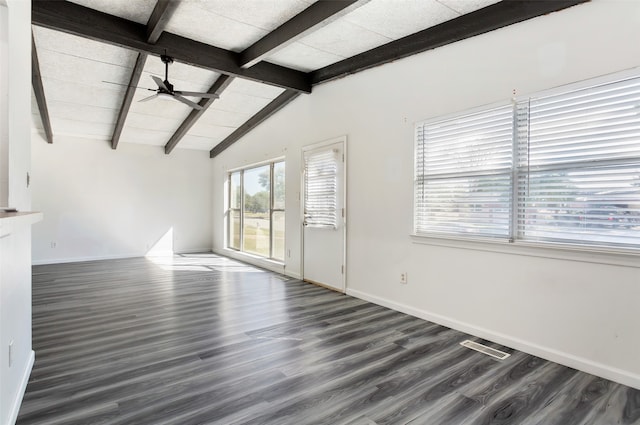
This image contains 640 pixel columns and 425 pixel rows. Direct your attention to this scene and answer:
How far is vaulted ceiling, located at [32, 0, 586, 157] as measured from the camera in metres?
3.34

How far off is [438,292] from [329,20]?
2.91m

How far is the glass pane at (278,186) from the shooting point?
6.61m

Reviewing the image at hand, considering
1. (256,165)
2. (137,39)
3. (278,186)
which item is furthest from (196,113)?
(137,39)

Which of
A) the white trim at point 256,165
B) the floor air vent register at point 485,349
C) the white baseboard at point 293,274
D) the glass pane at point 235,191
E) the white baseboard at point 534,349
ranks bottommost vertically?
the floor air vent register at point 485,349

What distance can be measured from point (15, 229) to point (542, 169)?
356 cm

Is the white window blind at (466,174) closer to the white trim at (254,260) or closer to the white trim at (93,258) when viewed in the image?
the white trim at (254,260)

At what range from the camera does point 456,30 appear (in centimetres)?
339

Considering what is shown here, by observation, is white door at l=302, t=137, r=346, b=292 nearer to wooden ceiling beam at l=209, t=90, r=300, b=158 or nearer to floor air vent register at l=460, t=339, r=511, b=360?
wooden ceiling beam at l=209, t=90, r=300, b=158

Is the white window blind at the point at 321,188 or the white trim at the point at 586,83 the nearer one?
the white trim at the point at 586,83

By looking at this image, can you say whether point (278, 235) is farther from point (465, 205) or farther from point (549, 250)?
point (549, 250)

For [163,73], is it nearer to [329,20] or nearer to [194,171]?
[329,20]

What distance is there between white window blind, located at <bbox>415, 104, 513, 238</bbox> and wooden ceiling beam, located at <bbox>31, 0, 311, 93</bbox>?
7.86ft

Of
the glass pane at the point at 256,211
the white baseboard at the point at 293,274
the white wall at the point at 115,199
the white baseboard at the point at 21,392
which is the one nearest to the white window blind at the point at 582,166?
the white baseboard at the point at 293,274

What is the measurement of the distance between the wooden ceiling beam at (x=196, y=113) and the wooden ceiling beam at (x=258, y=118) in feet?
3.06
